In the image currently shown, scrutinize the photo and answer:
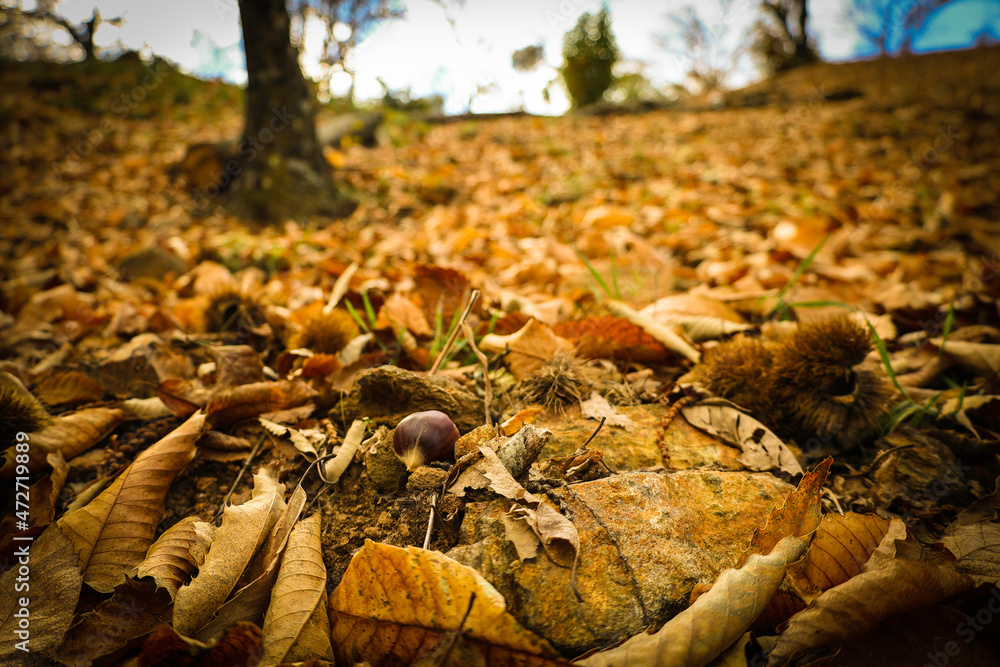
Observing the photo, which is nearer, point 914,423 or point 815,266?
point 914,423

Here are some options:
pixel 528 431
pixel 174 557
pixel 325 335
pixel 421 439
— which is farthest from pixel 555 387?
pixel 174 557

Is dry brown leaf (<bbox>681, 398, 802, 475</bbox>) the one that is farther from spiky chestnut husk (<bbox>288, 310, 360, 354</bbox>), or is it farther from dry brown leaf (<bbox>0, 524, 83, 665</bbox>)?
dry brown leaf (<bbox>0, 524, 83, 665</bbox>)

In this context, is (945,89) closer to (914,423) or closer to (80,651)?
(914,423)

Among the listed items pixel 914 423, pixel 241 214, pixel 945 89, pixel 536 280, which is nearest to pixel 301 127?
pixel 241 214

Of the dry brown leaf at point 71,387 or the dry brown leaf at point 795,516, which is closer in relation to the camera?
the dry brown leaf at point 795,516

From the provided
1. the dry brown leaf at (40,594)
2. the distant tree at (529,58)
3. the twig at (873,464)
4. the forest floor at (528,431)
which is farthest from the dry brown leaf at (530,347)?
the distant tree at (529,58)

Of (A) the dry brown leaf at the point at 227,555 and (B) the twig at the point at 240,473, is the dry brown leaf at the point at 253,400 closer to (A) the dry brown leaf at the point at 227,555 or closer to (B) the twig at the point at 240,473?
(B) the twig at the point at 240,473
